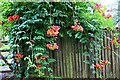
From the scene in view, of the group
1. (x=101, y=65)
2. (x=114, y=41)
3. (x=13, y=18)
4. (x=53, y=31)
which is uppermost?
(x=13, y=18)

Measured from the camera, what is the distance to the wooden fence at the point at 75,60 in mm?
2635

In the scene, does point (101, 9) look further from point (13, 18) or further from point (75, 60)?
point (13, 18)

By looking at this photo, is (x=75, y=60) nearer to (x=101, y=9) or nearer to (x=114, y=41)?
(x=114, y=41)

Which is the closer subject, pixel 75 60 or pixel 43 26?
pixel 43 26

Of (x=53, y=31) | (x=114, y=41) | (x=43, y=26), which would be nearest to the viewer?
(x=53, y=31)

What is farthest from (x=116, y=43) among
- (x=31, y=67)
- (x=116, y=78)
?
(x=31, y=67)

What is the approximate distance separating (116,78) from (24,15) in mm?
1438

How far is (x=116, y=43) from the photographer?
2.58 meters

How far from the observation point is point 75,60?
264 centimetres

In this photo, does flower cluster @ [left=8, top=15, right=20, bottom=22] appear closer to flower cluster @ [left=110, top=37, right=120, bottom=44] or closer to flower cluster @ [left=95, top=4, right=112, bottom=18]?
flower cluster @ [left=95, top=4, right=112, bottom=18]

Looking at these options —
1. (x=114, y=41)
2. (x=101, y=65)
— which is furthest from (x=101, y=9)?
(x=101, y=65)

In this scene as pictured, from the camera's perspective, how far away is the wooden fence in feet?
8.64

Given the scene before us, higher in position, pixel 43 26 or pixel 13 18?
pixel 13 18

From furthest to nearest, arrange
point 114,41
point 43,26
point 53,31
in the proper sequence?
point 114,41, point 43,26, point 53,31
